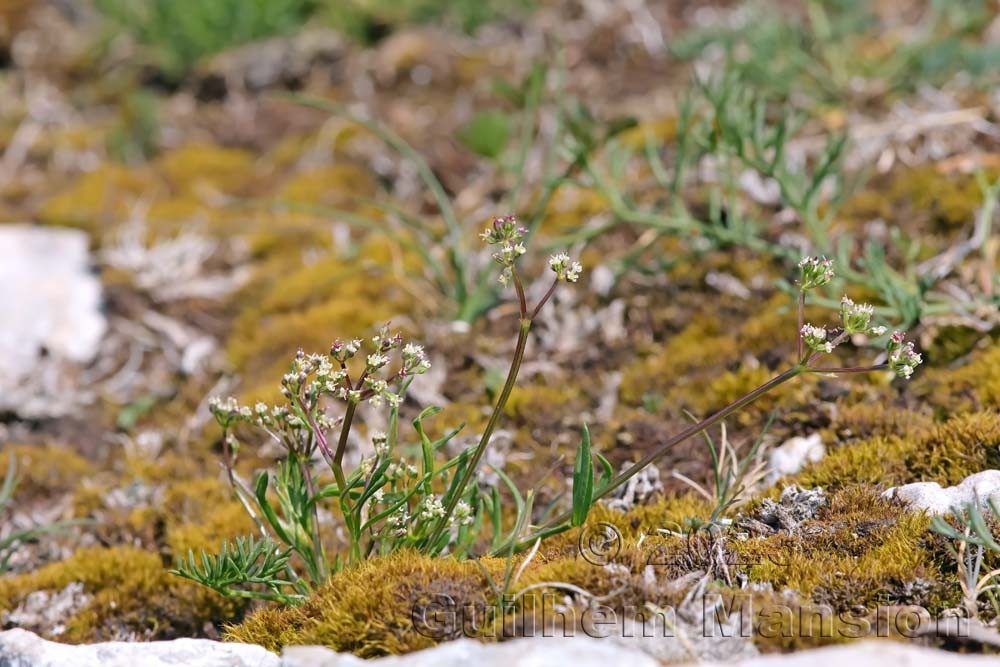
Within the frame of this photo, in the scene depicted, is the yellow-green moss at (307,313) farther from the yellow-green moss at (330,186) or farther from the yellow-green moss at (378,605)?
the yellow-green moss at (378,605)

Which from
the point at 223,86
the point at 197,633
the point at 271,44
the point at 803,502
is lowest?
the point at 197,633

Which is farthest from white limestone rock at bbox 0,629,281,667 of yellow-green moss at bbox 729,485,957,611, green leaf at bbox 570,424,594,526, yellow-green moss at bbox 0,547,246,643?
yellow-green moss at bbox 729,485,957,611

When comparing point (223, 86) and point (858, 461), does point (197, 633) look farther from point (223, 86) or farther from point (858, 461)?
point (223, 86)

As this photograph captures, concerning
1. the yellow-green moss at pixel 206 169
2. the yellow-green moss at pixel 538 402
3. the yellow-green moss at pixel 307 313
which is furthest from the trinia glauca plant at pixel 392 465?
the yellow-green moss at pixel 206 169

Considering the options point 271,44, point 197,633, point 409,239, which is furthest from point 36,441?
point 271,44

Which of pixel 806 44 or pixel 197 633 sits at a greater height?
pixel 806 44

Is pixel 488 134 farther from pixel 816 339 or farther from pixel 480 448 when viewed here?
pixel 816 339

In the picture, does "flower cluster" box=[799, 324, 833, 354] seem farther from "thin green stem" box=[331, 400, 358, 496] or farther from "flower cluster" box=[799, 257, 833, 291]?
"thin green stem" box=[331, 400, 358, 496]
